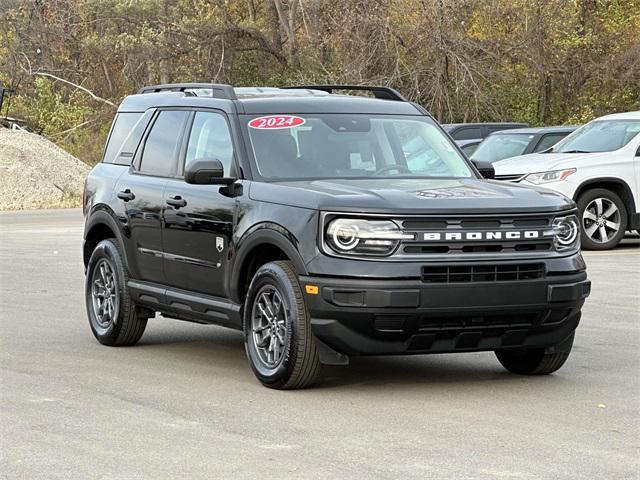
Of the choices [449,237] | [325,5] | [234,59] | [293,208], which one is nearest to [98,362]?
[293,208]

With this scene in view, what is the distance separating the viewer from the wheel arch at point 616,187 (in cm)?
1864

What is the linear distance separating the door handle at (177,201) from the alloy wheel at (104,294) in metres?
1.09

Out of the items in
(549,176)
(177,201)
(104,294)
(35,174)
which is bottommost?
(35,174)

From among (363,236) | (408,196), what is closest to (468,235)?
(408,196)

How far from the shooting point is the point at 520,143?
2341 cm

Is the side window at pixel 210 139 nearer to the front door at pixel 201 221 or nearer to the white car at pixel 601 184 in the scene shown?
the front door at pixel 201 221

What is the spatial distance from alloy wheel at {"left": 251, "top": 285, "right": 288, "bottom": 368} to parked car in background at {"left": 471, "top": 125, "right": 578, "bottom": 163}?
14841 mm

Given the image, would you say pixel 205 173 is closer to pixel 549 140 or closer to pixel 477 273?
pixel 477 273

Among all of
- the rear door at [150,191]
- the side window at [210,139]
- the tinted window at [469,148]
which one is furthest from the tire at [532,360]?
→ the tinted window at [469,148]

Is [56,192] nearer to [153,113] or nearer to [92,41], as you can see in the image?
[92,41]

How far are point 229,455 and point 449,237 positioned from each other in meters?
2.08

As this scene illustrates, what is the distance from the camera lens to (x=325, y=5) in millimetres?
46156

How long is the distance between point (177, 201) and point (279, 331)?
161 cm

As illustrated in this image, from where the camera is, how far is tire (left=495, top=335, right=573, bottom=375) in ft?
28.9
